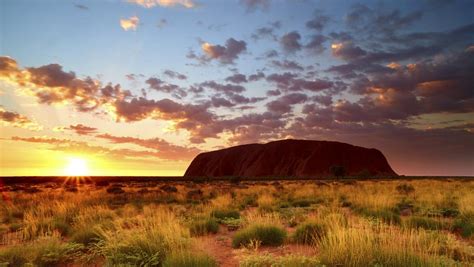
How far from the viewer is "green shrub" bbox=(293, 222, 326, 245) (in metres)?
9.00

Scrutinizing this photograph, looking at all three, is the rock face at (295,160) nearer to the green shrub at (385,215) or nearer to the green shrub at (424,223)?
the green shrub at (385,215)

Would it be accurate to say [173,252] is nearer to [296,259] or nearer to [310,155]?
[296,259]

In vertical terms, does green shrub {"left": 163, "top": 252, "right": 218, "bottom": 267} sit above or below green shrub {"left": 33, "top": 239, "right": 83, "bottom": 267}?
above

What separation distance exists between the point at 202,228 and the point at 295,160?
126006 mm

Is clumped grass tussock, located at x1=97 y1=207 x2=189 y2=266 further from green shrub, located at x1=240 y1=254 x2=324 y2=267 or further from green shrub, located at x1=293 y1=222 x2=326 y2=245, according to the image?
green shrub, located at x1=293 y1=222 x2=326 y2=245

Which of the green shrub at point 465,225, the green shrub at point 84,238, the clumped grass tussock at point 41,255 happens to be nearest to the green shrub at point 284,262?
the clumped grass tussock at point 41,255

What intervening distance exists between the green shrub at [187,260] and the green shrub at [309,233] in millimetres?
3193

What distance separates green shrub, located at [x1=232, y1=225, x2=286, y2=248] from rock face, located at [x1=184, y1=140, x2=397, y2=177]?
114875mm

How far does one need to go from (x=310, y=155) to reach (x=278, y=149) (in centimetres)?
1445

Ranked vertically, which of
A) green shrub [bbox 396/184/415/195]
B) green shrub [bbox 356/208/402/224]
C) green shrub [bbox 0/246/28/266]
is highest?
green shrub [bbox 396/184/415/195]

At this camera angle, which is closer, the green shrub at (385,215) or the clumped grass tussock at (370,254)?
the clumped grass tussock at (370,254)

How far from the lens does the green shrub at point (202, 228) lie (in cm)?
1071

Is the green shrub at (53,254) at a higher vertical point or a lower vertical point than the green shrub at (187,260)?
lower

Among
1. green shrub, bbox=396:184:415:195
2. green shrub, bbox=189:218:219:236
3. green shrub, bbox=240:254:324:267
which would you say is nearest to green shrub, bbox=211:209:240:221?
green shrub, bbox=189:218:219:236
